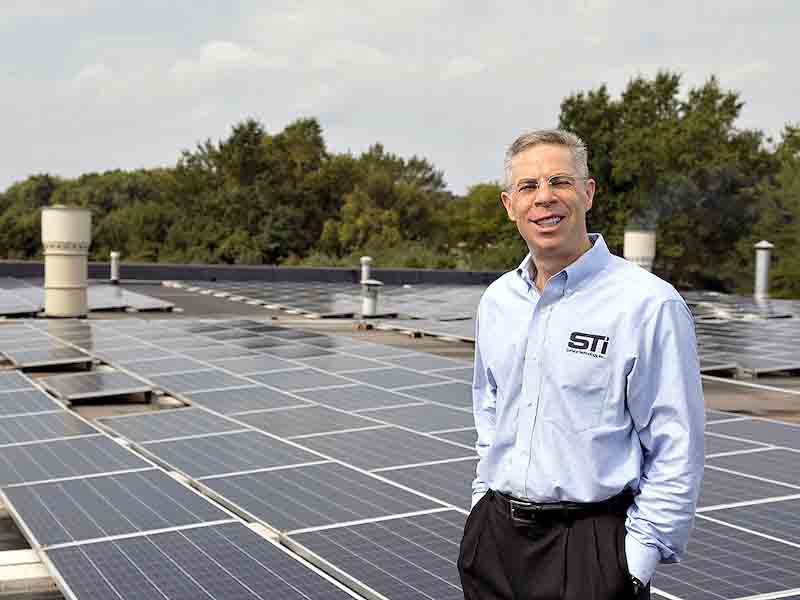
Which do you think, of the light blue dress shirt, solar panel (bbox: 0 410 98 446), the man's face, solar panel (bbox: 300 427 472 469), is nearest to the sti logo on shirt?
the light blue dress shirt

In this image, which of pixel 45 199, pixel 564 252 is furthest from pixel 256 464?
pixel 45 199

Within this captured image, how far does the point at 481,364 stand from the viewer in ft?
12.5

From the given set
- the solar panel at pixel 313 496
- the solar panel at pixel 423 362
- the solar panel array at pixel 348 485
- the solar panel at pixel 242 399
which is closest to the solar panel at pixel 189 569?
the solar panel array at pixel 348 485

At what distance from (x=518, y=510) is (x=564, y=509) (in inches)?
6.4

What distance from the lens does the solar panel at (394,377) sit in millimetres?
11250

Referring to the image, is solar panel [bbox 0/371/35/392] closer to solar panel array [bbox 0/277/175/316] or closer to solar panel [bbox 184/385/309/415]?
solar panel [bbox 184/385/309/415]

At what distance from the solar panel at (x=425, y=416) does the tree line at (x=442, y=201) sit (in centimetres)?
3561

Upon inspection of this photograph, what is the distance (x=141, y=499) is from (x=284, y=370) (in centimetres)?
577

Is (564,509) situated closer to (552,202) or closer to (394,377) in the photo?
(552,202)

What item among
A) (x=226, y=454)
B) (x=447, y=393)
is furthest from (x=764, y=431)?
(x=226, y=454)

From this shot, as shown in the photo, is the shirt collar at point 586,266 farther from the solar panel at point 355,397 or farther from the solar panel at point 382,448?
the solar panel at point 355,397

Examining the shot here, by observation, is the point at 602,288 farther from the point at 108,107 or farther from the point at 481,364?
the point at 108,107

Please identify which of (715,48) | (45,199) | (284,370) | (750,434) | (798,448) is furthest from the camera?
(45,199)

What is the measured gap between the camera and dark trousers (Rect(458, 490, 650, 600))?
3.06 metres
